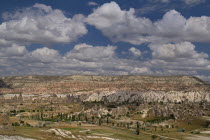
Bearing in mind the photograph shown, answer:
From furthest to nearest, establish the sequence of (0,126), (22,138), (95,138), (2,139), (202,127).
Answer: (202,127) < (95,138) < (0,126) < (22,138) < (2,139)

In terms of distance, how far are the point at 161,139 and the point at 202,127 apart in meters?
83.6

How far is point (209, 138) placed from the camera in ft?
464

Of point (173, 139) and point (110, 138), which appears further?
point (173, 139)

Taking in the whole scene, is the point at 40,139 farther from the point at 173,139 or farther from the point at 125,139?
the point at 173,139

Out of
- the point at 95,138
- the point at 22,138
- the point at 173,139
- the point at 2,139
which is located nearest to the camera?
the point at 2,139

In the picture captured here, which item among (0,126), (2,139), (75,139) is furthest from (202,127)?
(2,139)

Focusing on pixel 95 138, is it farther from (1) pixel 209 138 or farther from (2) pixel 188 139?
(1) pixel 209 138

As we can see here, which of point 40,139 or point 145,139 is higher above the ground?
point 40,139

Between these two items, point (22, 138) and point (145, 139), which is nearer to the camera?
point (22, 138)

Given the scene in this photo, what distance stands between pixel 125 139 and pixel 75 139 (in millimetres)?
26703

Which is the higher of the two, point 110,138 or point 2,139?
point 2,139

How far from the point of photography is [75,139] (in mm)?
96000

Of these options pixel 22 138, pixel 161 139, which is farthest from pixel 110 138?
pixel 22 138

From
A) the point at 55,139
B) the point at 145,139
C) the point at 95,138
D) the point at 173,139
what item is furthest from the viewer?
the point at 173,139
